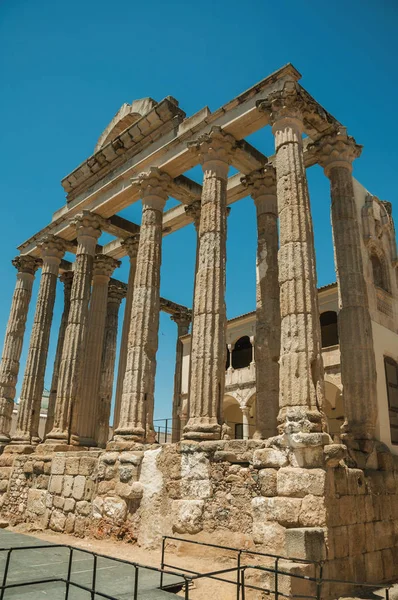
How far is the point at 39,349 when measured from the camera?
58.8 feet

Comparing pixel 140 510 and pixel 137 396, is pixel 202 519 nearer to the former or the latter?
pixel 140 510

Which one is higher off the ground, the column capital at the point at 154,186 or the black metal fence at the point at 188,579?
the column capital at the point at 154,186

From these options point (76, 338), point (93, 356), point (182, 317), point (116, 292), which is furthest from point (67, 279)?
point (76, 338)

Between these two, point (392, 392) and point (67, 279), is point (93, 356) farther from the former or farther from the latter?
→ point (392, 392)

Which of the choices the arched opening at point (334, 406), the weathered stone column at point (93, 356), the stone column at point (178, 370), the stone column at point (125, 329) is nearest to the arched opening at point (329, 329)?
the arched opening at point (334, 406)

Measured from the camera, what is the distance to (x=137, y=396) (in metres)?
12.7

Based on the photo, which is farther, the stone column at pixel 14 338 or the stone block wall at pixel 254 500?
the stone column at pixel 14 338

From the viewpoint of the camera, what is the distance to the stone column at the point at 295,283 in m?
9.08

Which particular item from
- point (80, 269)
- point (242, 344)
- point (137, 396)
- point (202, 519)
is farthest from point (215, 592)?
point (242, 344)

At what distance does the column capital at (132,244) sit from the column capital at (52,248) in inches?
105

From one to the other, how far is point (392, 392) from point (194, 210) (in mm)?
8187

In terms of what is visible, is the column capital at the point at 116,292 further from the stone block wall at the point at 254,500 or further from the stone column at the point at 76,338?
the stone block wall at the point at 254,500

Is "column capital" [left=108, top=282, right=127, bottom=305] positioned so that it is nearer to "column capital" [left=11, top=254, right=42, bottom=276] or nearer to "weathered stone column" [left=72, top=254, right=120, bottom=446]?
"weathered stone column" [left=72, top=254, right=120, bottom=446]

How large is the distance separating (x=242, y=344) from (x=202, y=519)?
16.0m
